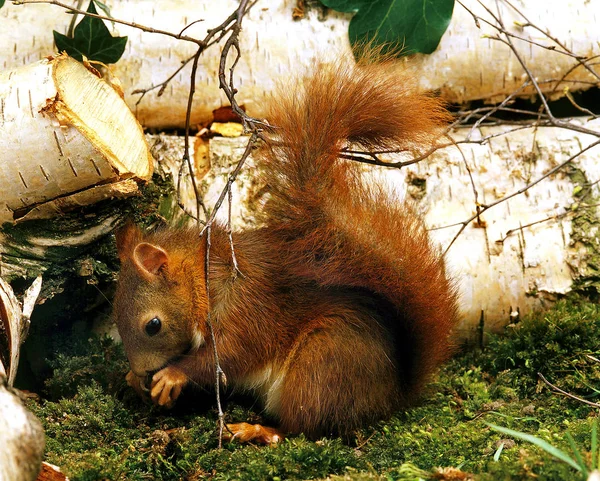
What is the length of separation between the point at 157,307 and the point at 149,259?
0.15m

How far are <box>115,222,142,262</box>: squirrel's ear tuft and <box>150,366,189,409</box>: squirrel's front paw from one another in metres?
0.40

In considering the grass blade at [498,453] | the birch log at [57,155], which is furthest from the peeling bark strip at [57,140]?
the grass blade at [498,453]

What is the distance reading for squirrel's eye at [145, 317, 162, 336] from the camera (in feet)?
6.92

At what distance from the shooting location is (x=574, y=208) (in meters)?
2.66

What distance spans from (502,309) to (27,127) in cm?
179

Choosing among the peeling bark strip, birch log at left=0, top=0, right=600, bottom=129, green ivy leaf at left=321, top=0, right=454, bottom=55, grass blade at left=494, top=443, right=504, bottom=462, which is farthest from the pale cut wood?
green ivy leaf at left=321, top=0, right=454, bottom=55

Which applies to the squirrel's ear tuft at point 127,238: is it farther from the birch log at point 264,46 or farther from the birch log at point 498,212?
the birch log at point 264,46

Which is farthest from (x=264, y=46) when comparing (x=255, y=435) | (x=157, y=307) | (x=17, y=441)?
(x=17, y=441)

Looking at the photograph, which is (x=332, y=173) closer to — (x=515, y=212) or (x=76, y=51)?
(x=515, y=212)

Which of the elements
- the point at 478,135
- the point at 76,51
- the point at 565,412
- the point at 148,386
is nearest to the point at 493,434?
the point at 565,412

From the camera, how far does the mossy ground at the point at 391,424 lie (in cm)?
176

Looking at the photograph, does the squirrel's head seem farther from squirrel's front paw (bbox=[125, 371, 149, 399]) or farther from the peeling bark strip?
the peeling bark strip

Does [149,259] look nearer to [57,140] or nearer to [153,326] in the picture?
[153,326]

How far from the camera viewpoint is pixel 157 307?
→ 2123 millimetres
